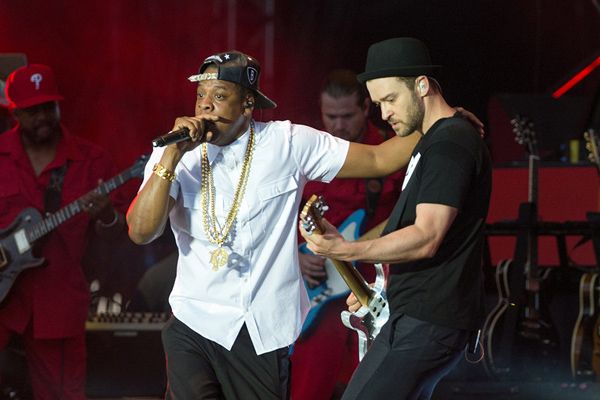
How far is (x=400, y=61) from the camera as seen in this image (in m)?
3.61

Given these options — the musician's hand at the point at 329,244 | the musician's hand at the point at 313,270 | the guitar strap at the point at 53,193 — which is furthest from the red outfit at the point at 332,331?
the musician's hand at the point at 329,244

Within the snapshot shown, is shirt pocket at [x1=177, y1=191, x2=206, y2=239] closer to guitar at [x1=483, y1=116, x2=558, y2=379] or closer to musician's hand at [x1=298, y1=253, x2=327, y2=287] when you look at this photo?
musician's hand at [x1=298, y1=253, x2=327, y2=287]

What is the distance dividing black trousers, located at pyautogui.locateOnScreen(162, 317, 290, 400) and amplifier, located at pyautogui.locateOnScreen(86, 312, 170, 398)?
2590 millimetres

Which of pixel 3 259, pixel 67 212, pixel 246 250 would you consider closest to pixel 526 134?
pixel 67 212

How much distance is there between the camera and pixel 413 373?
11.6ft

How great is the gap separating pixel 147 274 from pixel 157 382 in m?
0.68

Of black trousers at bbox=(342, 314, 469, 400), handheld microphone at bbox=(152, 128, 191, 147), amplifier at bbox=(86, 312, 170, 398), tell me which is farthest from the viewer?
amplifier at bbox=(86, 312, 170, 398)

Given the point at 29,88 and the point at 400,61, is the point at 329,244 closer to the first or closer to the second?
the point at 400,61

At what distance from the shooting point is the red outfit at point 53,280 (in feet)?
19.3

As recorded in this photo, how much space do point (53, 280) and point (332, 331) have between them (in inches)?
59.6

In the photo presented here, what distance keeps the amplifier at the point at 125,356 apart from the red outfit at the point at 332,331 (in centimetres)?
120

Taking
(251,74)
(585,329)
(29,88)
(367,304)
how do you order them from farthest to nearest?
(585,329) → (29,88) → (251,74) → (367,304)

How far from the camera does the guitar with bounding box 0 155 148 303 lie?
5.92 metres

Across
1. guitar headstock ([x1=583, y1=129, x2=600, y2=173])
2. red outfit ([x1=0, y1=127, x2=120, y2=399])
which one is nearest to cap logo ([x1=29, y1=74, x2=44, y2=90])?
red outfit ([x1=0, y1=127, x2=120, y2=399])
